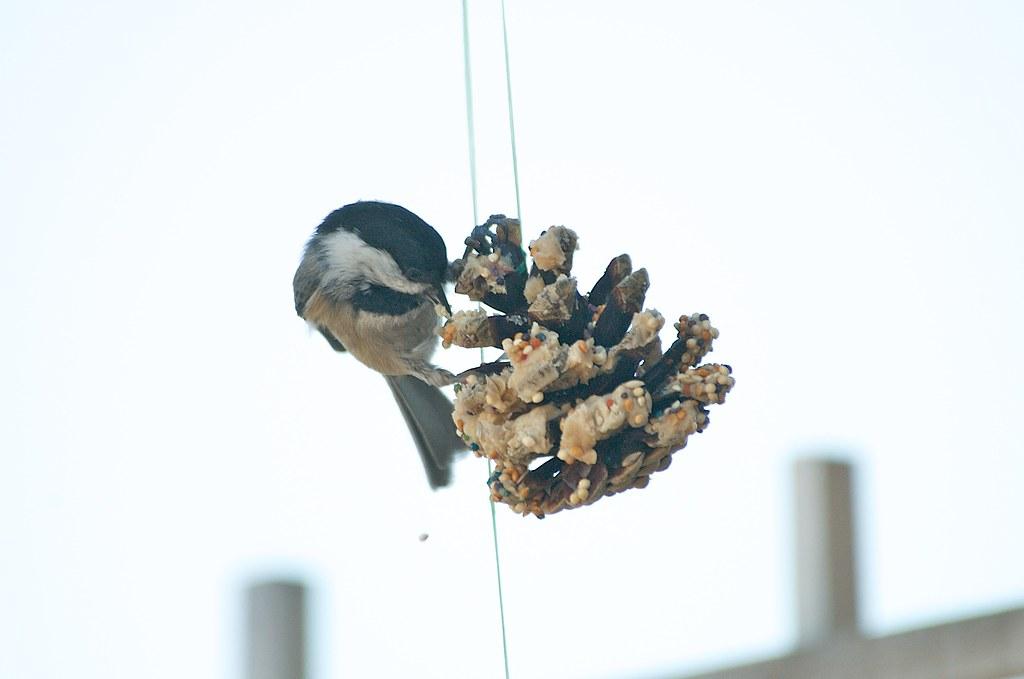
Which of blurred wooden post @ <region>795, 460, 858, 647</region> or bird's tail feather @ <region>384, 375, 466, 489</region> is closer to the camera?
blurred wooden post @ <region>795, 460, 858, 647</region>

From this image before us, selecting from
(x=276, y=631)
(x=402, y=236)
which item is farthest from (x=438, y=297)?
(x=276, y=631)

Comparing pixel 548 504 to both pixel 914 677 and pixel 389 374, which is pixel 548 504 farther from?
pixel 389 374

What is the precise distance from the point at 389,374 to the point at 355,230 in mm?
138

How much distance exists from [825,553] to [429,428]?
405 millimetres

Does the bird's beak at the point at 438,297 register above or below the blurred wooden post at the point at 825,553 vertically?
above

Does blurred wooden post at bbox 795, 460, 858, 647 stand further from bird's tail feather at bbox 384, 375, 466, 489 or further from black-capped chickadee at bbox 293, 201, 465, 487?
bird's tail feather at bbox 384, 375, 466, 489

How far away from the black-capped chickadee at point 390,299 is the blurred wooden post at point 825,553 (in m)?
0.24

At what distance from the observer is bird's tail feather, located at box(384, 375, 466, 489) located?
1.06m

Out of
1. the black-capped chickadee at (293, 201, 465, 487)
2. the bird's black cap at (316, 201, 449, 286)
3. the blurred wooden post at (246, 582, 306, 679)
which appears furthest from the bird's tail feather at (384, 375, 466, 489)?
the blurred wooden post at (246, 582, 306, 679)

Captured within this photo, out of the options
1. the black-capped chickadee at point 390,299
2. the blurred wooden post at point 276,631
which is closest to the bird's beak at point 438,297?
the black-capped chickadee at point 390,299

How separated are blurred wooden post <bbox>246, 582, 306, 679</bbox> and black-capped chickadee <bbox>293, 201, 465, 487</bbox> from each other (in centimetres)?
17

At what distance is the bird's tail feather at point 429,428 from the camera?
3.48ft

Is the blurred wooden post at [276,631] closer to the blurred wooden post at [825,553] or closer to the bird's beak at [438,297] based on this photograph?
the bird's beak at [438,297]

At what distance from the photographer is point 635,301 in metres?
0.64
